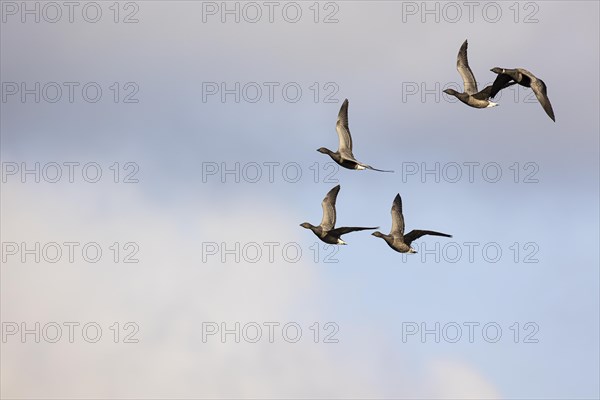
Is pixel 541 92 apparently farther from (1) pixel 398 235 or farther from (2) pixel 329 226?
(2) pixel 329 226

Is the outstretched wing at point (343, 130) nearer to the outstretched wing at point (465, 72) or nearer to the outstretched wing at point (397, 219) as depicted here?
the outstretched wing at point (397, 219)

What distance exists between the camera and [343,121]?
385 feet

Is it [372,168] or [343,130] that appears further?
[343,130]

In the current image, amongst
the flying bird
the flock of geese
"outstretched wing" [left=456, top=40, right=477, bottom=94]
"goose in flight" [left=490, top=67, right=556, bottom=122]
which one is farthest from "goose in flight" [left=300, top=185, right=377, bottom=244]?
"goose in flight" [left=490, top=67, right=556, bottom=122]

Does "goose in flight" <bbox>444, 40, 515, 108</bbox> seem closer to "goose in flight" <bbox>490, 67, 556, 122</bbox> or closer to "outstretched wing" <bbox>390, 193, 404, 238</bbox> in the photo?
"goose in flight" <bbox>490, 67, 556, 122</bbox>

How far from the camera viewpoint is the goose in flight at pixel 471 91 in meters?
107

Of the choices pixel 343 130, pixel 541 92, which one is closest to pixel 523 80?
pixel 541 92

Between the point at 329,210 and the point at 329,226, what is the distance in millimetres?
1705

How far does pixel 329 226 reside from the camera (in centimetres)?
11988

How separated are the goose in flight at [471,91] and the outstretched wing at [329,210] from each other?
13.9 meters

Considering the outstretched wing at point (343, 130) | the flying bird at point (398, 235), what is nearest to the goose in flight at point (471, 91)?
the outstretched wing at point (343, 130)

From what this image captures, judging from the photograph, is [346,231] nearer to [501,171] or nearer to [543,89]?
[543,89]

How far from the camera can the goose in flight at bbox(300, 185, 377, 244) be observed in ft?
383

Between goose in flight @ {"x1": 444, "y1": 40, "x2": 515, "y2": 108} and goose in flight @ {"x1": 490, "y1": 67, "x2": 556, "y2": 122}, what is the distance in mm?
396
